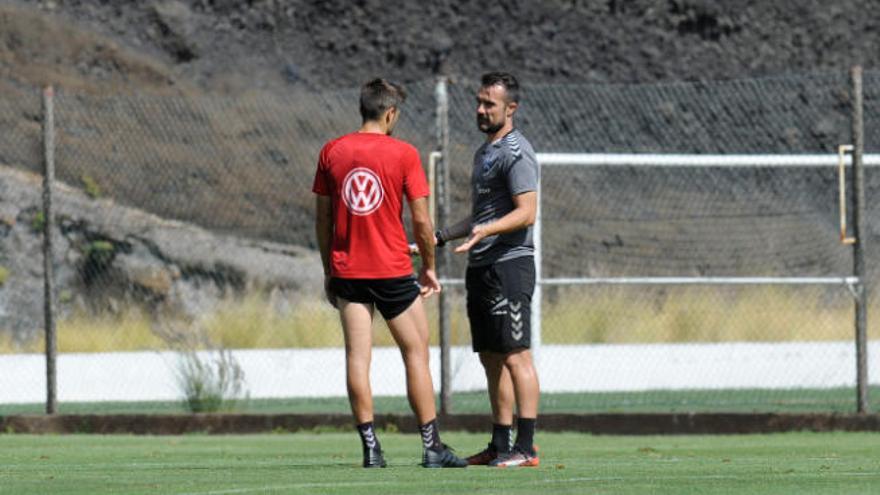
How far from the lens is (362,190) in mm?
9289

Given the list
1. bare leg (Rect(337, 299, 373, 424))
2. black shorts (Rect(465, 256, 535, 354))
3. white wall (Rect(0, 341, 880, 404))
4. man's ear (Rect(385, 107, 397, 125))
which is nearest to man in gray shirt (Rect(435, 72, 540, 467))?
black shorts (Rect(465, 256, 535, 354))

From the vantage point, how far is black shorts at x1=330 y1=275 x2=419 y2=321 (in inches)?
369

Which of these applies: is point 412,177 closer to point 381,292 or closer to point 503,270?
point 381,292

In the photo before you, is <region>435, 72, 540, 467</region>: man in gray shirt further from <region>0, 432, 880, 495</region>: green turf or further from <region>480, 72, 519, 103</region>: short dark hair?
<region>0, 432, 880, 495</region>: green turf

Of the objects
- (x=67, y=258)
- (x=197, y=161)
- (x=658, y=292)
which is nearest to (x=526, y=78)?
(x=197, y=161)

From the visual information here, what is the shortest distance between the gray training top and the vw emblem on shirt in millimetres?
744

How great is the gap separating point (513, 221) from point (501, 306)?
43 centimetres

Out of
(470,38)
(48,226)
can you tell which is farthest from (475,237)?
(470,38)

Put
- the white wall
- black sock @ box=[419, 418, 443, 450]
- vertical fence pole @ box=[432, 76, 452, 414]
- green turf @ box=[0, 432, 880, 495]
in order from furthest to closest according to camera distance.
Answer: the white wall
vertical fence pole @ box=[432, 76, 452, 414]
black sock @ box=[419, 418, 443, 450]
green turf @ box=[0, 432, 880, 495]

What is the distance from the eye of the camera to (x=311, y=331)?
22.4 meters

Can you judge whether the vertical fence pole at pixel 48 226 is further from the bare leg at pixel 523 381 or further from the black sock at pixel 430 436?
the black sock at pixel 430 436

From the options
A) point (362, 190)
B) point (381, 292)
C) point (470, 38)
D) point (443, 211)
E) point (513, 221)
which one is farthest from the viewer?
point (470, 38)

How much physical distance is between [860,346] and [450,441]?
2.97 metres

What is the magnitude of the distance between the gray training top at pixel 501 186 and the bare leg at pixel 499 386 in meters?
0.48
